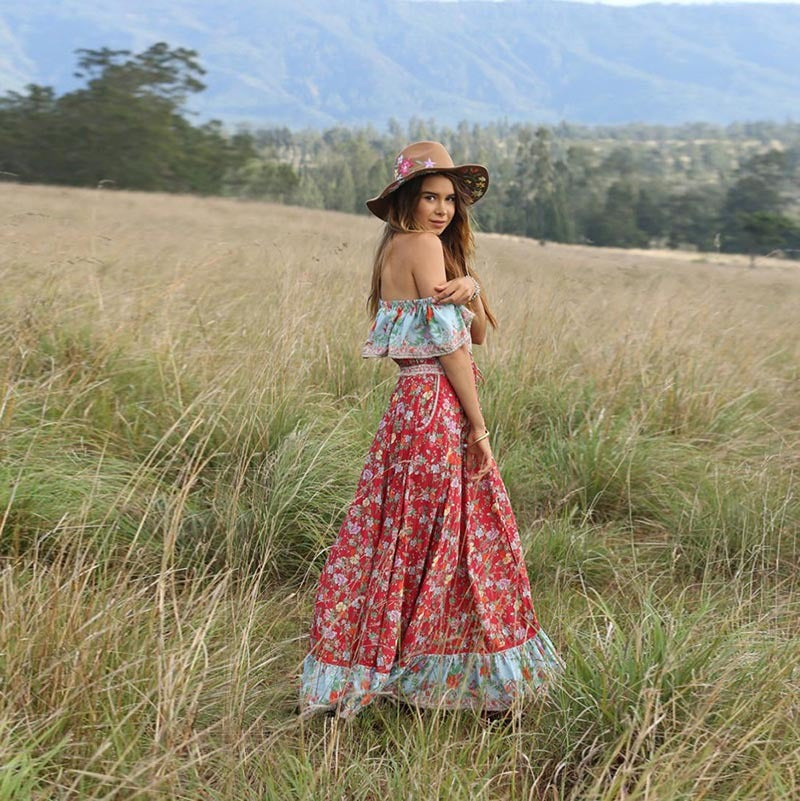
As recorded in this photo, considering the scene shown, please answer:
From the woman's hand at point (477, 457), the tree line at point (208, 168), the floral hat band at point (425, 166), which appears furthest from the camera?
the tree line at point (208, 168)

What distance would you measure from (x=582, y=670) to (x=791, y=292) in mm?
7813

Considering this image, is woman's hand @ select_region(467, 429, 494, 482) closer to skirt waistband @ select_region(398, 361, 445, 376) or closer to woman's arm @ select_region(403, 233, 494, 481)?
woman's arm @ select_region(403, 233, 494, 481)

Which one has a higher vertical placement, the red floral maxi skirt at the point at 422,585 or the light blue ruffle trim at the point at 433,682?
the red floral maxi skirt at the point at 422,585

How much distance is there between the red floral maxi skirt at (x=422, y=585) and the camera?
101 inches

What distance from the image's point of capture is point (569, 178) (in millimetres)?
55531

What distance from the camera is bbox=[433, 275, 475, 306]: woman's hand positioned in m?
2.53

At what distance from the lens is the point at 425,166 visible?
2.51 metres

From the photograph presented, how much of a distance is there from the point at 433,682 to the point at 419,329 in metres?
0.99

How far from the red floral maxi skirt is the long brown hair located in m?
0.28

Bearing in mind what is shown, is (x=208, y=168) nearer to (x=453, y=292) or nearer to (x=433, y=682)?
(x=453, y=292)

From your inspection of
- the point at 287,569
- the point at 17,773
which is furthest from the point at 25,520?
the point at 17,773

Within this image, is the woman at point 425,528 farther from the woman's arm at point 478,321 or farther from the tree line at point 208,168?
the tree line at point 208,168

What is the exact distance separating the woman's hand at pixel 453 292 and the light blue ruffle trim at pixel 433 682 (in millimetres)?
977

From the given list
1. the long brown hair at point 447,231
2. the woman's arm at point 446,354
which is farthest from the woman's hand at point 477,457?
the long brown hair at point 447,231
